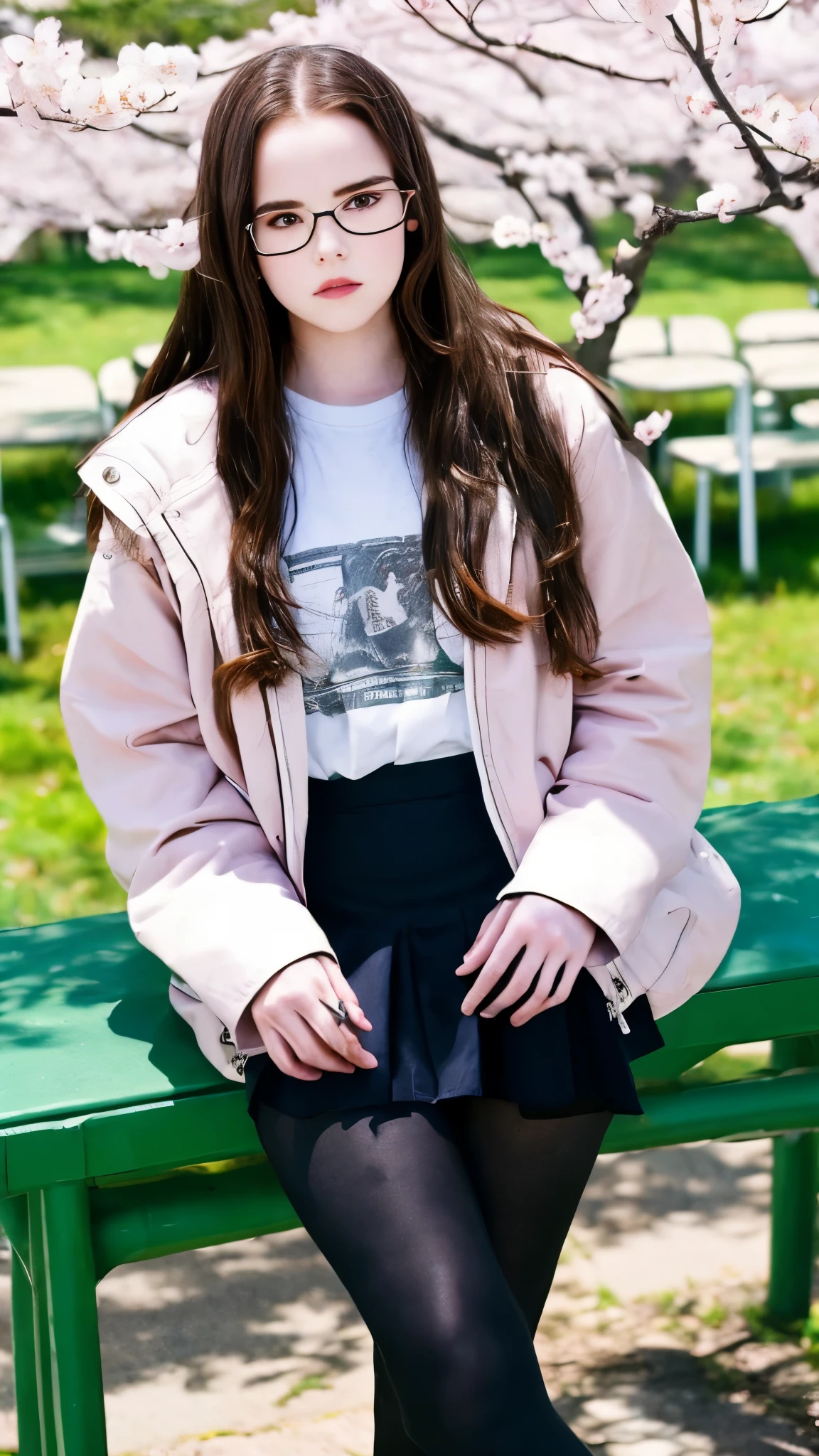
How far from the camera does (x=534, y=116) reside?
5504 millimetres

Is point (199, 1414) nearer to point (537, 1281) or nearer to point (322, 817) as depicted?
point (537, 1281)

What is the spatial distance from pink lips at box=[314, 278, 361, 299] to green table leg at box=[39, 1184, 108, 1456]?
3.68 ft

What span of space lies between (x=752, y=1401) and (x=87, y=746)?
1.51 m

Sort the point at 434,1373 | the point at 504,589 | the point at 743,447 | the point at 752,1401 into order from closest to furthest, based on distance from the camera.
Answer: the point at 434,1373 → the point at 504,589 → the point at 752,1401 → the point at 743,447

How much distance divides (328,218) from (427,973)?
0.90 meters

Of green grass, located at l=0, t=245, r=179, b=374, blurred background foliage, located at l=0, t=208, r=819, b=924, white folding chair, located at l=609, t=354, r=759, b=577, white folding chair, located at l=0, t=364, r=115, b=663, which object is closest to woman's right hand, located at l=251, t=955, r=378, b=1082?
blurred background foliage, located at l=0, t=208, r=819, b=924

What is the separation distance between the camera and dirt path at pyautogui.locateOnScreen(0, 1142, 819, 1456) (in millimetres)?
2465

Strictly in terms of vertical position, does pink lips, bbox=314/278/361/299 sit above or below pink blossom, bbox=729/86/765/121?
below

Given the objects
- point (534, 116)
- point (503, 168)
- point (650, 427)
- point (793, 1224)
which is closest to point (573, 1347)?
point (793, 1224)

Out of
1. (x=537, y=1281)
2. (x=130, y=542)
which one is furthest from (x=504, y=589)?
(x=537, y=1281)

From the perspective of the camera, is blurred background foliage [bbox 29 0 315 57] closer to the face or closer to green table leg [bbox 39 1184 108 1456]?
the face

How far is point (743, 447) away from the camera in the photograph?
23.1 ft

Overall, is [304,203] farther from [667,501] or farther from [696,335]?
[696,335]

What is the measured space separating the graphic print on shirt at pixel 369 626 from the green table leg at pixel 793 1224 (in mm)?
1087
